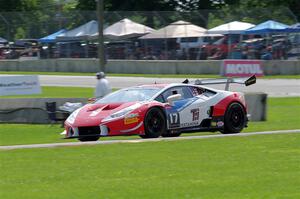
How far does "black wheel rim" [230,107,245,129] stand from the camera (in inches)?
703

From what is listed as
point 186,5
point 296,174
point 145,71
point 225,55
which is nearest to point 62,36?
point 145,71

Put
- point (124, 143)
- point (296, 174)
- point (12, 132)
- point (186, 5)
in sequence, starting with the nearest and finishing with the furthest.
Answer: point (296, 174) → point (124, 143) → point (12, 132) → point (186, 5)

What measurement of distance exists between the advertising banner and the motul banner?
6684 mm

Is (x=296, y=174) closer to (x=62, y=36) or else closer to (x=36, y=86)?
(x=36, y=86)

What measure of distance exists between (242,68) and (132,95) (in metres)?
11.4

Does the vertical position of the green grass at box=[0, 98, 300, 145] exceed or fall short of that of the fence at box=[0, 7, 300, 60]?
it falls short

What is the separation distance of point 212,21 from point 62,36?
1084cm

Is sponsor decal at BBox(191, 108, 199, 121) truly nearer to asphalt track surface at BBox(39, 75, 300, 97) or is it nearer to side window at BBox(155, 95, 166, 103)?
side window at BBox(155, 95, 166, 103)

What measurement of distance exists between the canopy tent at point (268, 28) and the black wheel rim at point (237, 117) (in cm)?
2889

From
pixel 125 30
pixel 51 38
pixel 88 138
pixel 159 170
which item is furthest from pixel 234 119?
pixel 51 38

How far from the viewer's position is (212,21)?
50562 mm

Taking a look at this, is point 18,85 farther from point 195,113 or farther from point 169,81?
point 169,81

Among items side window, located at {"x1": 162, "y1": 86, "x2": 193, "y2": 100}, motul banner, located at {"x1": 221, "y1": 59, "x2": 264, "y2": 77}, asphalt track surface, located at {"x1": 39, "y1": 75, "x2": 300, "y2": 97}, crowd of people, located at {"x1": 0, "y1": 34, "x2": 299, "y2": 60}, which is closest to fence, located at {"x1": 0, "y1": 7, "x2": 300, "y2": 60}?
crowd of people, located at {"x1": 0, "y1": 34, "x2": 299, "y2": 60}

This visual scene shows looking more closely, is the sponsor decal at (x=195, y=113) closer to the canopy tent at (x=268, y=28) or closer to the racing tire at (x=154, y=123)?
the racing tire at (x=154, y=123)
